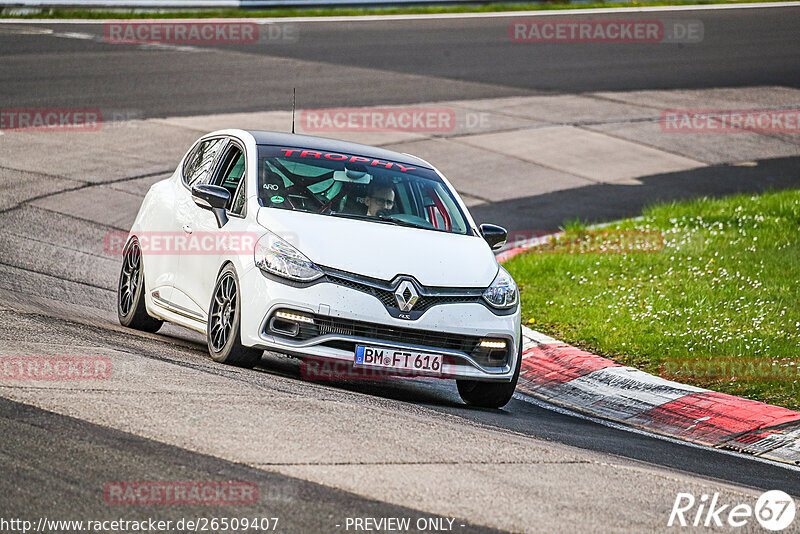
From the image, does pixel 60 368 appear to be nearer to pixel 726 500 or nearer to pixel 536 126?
pixel 726 500

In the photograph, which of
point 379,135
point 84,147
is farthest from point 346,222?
point 379,135

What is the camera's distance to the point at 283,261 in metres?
7.93

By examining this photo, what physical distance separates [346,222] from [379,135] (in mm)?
11529

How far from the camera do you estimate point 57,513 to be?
482cm

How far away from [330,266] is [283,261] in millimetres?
319

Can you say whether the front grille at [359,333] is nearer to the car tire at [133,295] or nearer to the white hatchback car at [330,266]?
the white hatchback car at [330,266]

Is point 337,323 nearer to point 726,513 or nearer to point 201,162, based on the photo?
point 201,162

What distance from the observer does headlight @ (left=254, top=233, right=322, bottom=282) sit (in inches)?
309

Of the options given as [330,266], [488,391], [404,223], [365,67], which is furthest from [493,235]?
[365,67]

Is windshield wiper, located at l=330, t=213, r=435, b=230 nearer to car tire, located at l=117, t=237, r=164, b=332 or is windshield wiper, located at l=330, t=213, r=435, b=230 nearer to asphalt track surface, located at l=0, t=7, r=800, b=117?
car tire, located at l=117, t=237, r=164, b=332

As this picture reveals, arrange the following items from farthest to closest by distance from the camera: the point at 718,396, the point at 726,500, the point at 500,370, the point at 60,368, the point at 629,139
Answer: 1. the point at 629,139
2. the point at 718,396
3. the point at 500,370
4. the point at 60,368
5. the point at 726,500

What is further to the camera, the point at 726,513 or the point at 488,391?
the point at 488,391

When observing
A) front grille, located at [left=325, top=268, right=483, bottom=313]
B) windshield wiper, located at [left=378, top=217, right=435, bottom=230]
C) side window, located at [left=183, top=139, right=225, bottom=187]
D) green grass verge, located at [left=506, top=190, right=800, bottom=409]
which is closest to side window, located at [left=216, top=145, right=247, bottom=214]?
side window, located at [left=183, top=139, right=225, bottom=187]

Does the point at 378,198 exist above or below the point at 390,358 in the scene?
above
